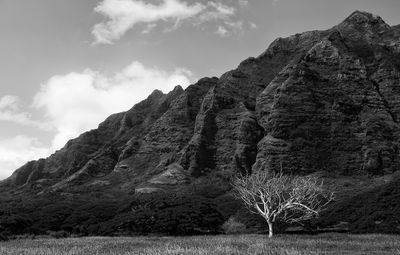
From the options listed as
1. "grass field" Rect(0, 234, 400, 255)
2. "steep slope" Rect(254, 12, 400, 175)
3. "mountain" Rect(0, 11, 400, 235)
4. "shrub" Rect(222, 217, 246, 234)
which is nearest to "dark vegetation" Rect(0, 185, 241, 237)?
"shrub" Rect(222, 217, 246, 234)

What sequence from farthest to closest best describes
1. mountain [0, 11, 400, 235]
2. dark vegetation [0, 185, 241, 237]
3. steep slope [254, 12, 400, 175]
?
1. mountain [0, 11, 400, 235]
2. steep slope [254, 12, 400, 175]
3. dark vegetation [0, 185, 241, 237]

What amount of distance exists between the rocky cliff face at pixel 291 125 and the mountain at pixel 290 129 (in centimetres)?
32

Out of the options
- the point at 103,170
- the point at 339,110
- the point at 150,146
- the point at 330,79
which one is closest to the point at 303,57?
the point at 330,79

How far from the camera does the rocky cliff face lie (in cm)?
13275

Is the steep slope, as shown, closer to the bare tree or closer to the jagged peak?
the jagged peak

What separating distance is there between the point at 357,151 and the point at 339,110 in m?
16.7

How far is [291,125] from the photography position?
14238 cm

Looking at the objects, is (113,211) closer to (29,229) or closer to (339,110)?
(29,229)

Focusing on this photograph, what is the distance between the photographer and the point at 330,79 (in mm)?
152750

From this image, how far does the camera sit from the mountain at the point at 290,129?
131 meters

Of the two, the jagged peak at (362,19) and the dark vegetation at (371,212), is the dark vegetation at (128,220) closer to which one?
the dark vegetation at (371,212)

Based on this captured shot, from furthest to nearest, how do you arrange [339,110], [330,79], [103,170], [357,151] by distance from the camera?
[103,170] → [330,79] → [339,110] → [357,151]

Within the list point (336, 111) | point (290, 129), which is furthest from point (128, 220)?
point (336, 111)

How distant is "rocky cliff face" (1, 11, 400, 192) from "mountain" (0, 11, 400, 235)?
317mm
